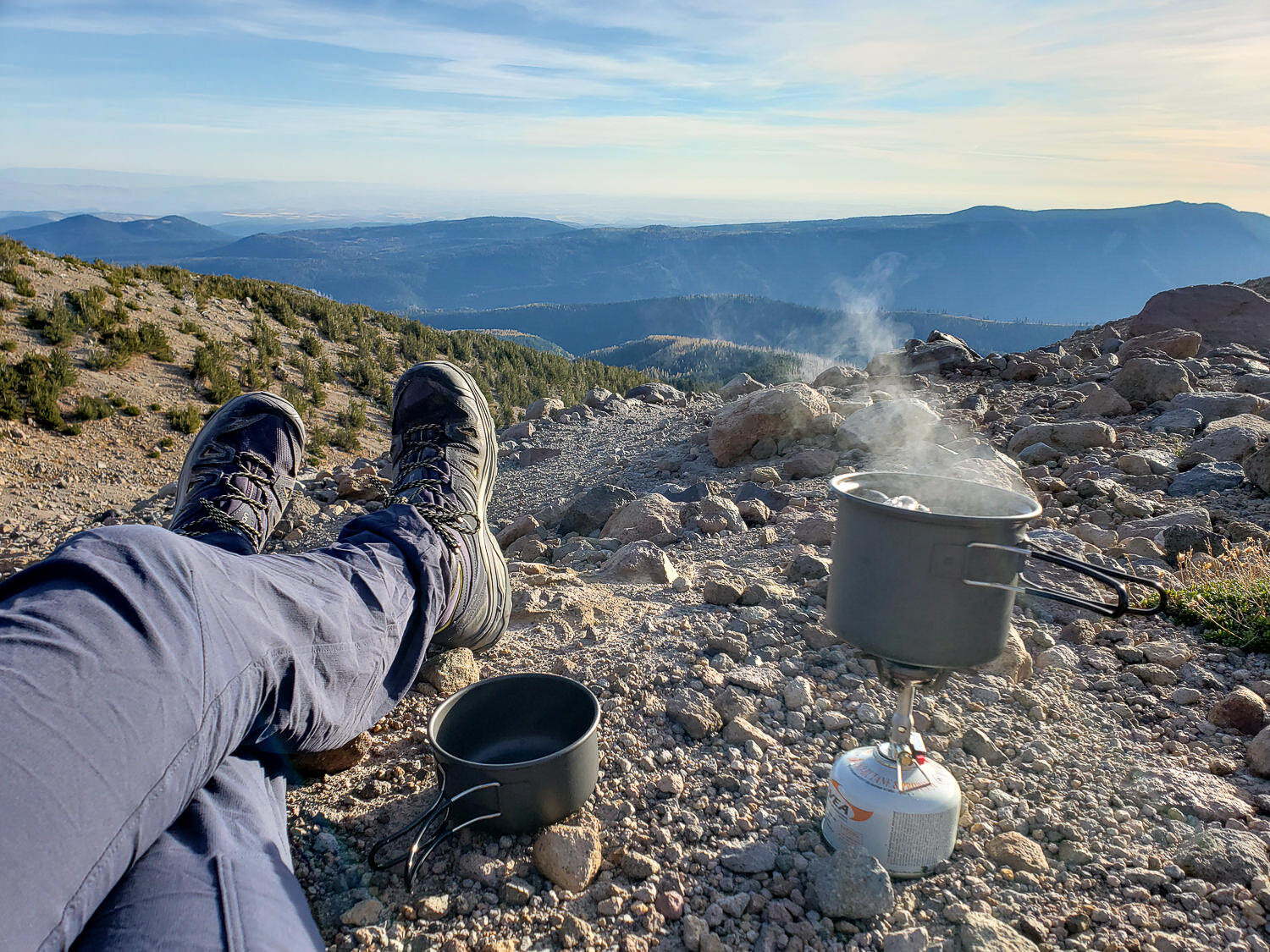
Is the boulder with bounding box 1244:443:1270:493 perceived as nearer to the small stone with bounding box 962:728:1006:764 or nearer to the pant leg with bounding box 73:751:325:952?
the small stone with bounding box 962:728:1006:764

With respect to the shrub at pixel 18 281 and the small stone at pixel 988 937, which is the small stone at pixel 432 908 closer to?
the small stone at pixel 988 937

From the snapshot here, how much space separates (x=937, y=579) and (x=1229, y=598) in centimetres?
200

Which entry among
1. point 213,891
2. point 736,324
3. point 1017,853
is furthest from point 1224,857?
point 736,324

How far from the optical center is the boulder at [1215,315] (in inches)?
328

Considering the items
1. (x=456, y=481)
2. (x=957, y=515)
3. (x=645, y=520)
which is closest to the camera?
(x=957, y=515)

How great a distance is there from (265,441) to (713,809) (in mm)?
2299

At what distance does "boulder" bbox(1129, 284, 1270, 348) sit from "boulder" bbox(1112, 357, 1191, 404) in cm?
379

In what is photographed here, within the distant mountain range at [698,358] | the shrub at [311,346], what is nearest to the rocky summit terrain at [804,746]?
the shrub at [311,346]

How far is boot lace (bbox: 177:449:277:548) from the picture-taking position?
7.30 ft

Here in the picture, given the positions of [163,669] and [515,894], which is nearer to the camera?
[163,669]

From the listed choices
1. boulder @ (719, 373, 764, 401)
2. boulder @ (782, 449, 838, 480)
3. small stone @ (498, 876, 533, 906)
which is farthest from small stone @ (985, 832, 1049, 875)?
boulder @ (719, 373, 764, 401)

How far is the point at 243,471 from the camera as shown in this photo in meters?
2.61

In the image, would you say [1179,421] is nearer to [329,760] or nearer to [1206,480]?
[1206,480]

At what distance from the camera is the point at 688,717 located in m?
1.86
